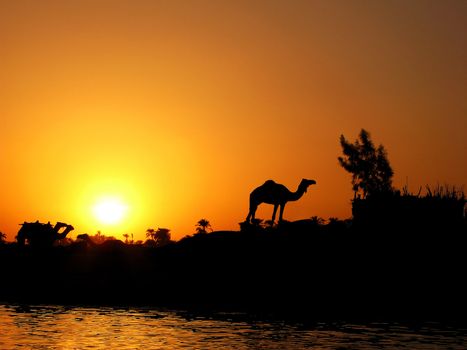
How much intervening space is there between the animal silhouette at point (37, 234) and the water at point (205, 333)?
788 inches

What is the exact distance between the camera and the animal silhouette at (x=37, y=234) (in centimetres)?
5584

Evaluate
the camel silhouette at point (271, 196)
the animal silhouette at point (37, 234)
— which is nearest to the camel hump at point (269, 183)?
the camel silhouette at point (271, 196)

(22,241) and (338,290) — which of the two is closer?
(338,290)

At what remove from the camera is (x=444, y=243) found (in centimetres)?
4162

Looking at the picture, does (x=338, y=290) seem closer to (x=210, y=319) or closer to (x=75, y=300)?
(x=210, y=319)

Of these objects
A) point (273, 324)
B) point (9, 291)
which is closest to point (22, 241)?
point (9, 291)

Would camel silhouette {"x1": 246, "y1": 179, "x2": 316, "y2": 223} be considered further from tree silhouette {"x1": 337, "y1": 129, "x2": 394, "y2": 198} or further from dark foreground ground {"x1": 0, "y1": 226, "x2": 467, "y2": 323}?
tree silhouette {"x1": 337, "y1": 129, "x2": 394, "y2": 198}

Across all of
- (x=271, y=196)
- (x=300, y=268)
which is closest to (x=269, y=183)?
(x=271, y=196)

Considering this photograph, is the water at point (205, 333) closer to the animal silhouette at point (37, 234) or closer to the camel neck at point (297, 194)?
the camel neck at point (297, 194)

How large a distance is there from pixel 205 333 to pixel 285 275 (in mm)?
13905

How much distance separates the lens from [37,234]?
56.0 meters

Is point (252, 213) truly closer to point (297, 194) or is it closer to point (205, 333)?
point (297, 194)

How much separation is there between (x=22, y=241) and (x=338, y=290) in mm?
27455

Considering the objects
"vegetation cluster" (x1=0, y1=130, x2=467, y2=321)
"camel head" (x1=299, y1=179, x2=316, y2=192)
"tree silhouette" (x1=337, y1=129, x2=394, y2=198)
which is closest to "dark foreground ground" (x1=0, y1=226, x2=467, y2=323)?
"vegetation cluster" (x1=0, y1=130, x2=467, y2=321)
